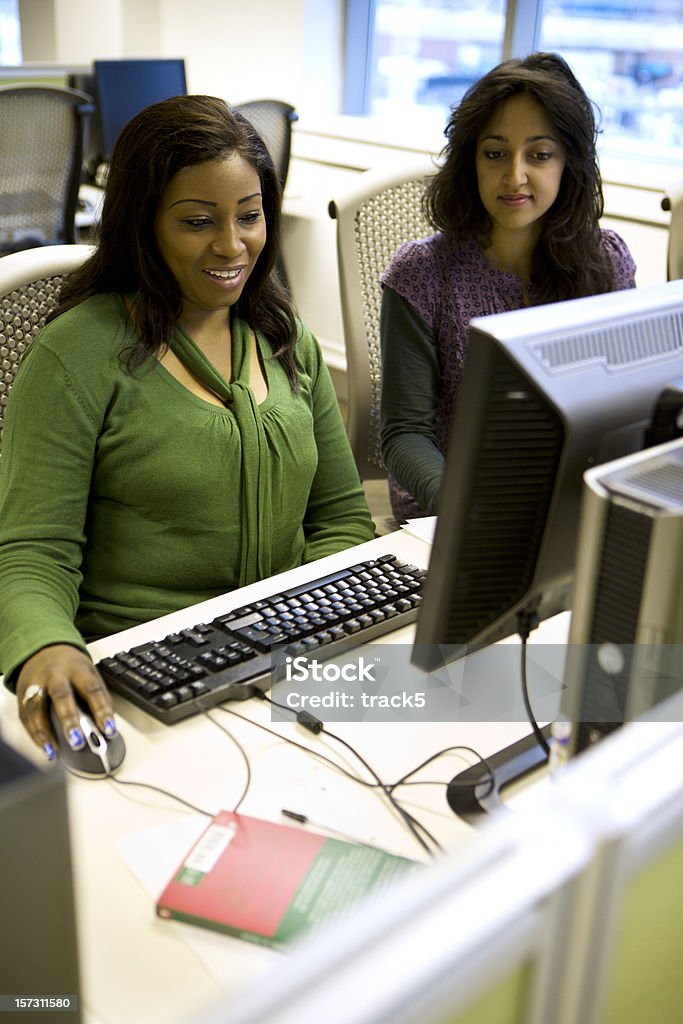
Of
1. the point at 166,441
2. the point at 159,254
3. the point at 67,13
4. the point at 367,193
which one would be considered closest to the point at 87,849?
the point at 166,441

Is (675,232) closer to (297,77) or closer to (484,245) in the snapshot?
(484,245)

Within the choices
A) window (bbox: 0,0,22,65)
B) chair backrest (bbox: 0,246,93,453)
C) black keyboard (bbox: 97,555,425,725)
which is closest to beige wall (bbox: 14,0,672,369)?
window (bbox: 0,0,22,65)

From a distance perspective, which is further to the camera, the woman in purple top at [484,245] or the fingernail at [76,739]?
the woman in purple top at [484,245]

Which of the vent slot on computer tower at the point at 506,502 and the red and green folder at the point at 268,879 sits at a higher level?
the vent slot on computer tower at the point at 506,502

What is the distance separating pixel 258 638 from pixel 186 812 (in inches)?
9.6

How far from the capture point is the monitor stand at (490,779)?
3.03ft

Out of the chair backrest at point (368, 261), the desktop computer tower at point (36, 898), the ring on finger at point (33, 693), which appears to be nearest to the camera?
the desktop computer tower at point (36, 898)

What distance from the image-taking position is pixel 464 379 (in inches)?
30.2

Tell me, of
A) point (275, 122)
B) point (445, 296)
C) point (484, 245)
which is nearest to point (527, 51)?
point (275, 122)

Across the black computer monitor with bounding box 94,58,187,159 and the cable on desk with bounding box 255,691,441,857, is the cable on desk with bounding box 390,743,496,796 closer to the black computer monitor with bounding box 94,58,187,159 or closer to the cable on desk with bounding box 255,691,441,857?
the cable on desk with bounding box 255,691,441,857

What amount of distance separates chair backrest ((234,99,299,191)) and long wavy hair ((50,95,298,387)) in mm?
2221

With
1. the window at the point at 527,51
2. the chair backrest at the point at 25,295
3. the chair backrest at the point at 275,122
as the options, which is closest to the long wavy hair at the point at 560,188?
the chair backrest at the point at 25,295

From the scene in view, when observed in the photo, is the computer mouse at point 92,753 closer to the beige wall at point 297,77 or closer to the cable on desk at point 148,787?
the cable on desk at point 148,787

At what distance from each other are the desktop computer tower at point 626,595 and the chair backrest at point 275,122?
9.61 feet
